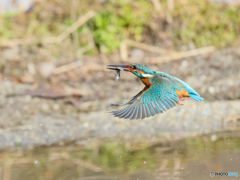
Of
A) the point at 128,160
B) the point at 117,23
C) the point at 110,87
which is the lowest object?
the point at 128,160

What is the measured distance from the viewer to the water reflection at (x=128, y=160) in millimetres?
2969

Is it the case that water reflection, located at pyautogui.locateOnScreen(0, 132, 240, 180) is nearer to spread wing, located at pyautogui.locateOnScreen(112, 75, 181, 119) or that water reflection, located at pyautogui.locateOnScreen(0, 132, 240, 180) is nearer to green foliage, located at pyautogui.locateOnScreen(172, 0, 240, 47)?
spread wing, located at pyautogui.locateOnScreen(112, 75, 181, 119)

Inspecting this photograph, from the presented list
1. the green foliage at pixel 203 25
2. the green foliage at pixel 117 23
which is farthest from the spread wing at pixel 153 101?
the green foliage at pixel 203 25

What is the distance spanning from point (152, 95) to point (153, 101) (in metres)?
0.08

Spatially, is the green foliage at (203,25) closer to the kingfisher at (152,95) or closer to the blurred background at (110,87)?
the blurred background at (110,87)

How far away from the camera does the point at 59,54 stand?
23.3ft

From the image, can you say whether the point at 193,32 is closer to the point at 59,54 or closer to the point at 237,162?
the point at 59,54

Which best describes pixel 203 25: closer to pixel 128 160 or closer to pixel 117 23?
pixel 117 23

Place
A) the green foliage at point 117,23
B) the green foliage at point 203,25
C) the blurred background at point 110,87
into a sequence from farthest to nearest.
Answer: the green foliage at point 203,25, the green foliage at point 117,23, the blurred background at point 110,87

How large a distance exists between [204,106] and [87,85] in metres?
1.96

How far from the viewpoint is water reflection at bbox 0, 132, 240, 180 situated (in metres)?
2.97

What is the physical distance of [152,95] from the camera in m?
2.98

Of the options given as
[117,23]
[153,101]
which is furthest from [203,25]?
[153,101]


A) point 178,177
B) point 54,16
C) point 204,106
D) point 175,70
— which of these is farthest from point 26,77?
point 178,177
